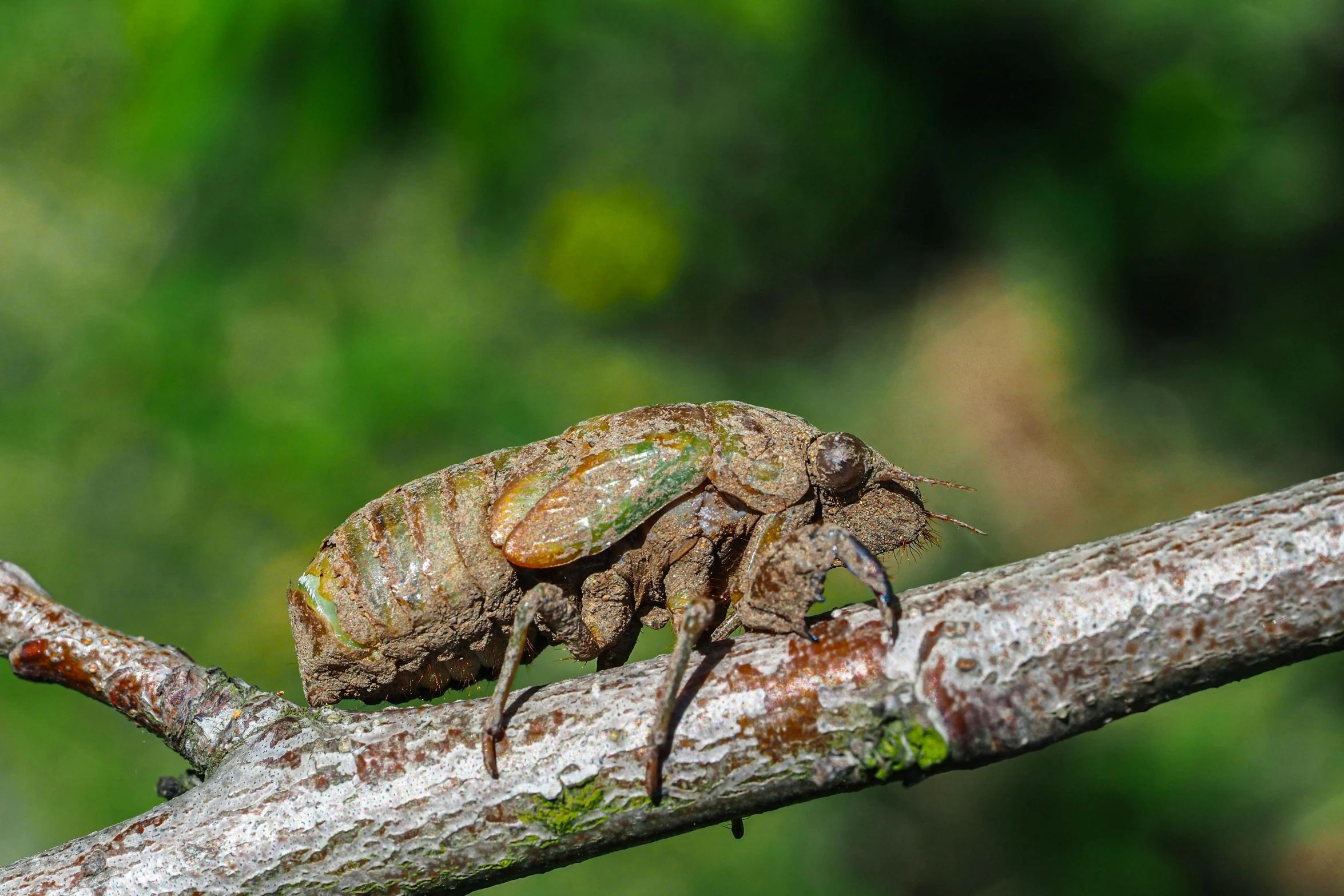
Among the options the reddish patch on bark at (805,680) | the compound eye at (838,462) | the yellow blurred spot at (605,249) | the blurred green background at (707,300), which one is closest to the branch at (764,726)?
the reddish patch on bark at (805,680)

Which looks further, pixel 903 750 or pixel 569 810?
Answer: pixel 569 810

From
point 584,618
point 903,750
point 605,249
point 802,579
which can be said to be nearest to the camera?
point 903,750

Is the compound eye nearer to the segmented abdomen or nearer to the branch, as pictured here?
the branch

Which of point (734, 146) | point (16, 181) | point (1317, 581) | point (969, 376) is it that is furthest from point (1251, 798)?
point (16, 181)

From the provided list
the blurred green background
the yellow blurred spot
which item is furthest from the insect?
the yellow blurred spot

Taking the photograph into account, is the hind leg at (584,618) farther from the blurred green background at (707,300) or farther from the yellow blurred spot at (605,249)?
the yellow blurred spot at (605,249)

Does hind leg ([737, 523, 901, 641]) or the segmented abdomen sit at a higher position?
the segmented abdomen

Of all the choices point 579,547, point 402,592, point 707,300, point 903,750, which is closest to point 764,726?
point 903,750

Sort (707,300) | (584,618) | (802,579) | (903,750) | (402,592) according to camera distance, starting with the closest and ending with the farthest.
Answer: (903,750), (802,579), (402,592), (584,618), (707,300)

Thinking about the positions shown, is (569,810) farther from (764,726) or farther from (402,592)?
(402,592)
